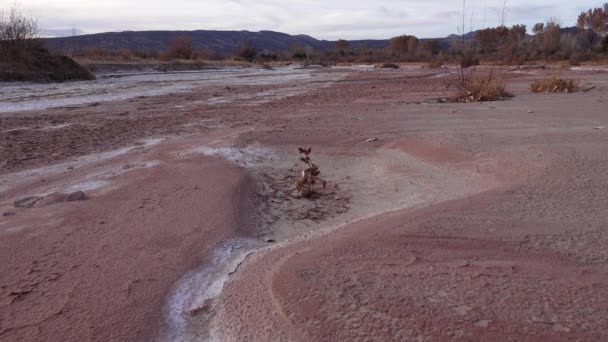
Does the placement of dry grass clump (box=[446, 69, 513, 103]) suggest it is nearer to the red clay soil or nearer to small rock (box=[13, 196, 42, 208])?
the red clay soil

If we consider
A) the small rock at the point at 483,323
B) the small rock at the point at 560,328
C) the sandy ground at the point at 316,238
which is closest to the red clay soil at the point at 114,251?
the sandy ground at the point at 316,238

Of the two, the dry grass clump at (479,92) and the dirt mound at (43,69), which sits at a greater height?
the dirt mound at (43,69)

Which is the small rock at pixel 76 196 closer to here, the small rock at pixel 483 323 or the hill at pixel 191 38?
the small rock at pixel 483 323

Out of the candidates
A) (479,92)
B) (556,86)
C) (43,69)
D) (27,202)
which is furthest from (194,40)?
(27,202)

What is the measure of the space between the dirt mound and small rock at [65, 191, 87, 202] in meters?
19.7

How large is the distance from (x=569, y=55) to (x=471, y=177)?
4463 cm

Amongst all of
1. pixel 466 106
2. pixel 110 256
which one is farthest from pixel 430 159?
pixel 466 106

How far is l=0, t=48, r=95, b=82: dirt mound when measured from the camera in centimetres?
2206

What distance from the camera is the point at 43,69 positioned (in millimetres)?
24438

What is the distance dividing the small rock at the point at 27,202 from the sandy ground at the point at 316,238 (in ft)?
0.21

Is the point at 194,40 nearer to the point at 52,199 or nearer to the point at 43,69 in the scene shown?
the point at 43,69

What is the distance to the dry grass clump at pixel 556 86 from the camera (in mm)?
12438

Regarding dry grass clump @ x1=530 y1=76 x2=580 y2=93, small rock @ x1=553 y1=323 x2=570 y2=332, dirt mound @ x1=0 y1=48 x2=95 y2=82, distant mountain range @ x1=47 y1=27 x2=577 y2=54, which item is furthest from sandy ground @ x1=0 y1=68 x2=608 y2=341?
distant mountain range @ x1=47 y1=27 x2=577 y2=54

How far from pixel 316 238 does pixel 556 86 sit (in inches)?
445
